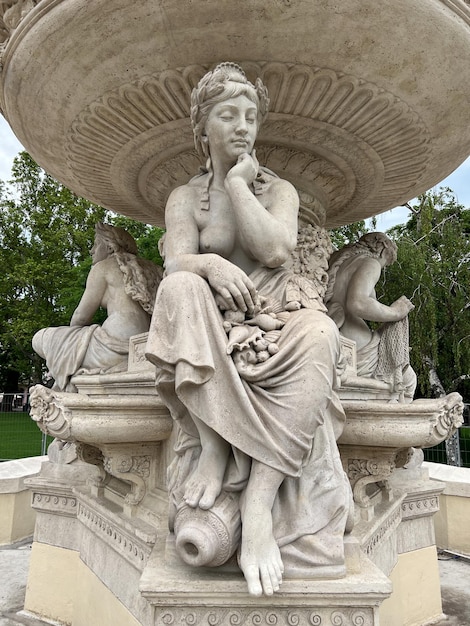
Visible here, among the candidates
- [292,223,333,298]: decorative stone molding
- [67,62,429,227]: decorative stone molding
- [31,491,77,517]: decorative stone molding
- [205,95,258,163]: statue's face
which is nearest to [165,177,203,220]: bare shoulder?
[205,95,258,163]: statue's face

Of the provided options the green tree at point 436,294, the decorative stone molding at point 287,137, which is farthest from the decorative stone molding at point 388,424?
the green tree at point 436,294

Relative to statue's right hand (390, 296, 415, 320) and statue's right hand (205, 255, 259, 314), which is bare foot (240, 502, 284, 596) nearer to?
statue's right hand (205, 255, 259, 314)

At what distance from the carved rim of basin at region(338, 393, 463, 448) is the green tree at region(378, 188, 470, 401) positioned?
11.0 metres

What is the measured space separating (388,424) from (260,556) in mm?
1199

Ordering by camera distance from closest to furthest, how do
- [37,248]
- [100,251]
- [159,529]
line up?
[159,529] < [100,251] < [37,248]

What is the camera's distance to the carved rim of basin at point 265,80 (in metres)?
2.58

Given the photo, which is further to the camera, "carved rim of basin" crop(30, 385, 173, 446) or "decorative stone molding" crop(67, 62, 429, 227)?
"decorative stone molding" crop(67, 62, 429, 227)

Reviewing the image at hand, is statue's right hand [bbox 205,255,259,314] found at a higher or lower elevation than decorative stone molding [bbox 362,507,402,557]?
higher

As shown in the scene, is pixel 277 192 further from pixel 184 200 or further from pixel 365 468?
Result: pixel 365 468

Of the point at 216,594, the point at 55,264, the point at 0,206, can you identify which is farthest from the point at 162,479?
the point at 0,206

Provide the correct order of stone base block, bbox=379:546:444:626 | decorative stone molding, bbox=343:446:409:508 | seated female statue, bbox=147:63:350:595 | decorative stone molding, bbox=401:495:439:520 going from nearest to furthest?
seated female statue, bbox=147:63:350:595
decorative stone molding, bbox=343:446:409:508
stone base block, bbox=379:546:444:626
decorative stone molding, bbox=401:495:439:520

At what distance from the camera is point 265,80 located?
291 centimetres

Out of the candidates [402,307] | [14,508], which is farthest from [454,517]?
[14,508]

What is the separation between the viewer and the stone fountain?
2.49 m
